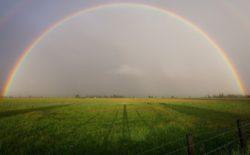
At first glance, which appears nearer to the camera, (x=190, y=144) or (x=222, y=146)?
(x=190, y=144)

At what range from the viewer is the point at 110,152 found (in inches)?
449

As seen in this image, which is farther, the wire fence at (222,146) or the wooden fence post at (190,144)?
the wire fence at (222,146)

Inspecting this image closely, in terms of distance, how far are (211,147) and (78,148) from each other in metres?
6.82

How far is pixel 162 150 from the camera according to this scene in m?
11.6

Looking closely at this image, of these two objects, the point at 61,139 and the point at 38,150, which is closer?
the point at 38,150

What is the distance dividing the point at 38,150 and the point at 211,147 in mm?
8748

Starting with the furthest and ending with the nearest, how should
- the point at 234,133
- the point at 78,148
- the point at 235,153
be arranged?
the point at 234,133 < the point at 78,148 < the point at 235,153

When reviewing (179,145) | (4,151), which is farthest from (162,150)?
(4,151)

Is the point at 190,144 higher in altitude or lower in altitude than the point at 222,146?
higher

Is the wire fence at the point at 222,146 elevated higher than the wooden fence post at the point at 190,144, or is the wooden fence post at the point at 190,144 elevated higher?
the wooden fence post at the point at 190,144

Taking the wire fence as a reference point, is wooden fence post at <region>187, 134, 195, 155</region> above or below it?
above

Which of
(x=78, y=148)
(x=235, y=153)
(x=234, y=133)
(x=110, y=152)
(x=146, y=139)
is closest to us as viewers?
(x=235, y=153)

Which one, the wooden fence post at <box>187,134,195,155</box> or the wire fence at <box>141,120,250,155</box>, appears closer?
the wooden fence post at <box>187,134,195,155</box>

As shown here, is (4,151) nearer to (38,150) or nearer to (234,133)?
(38,150)
